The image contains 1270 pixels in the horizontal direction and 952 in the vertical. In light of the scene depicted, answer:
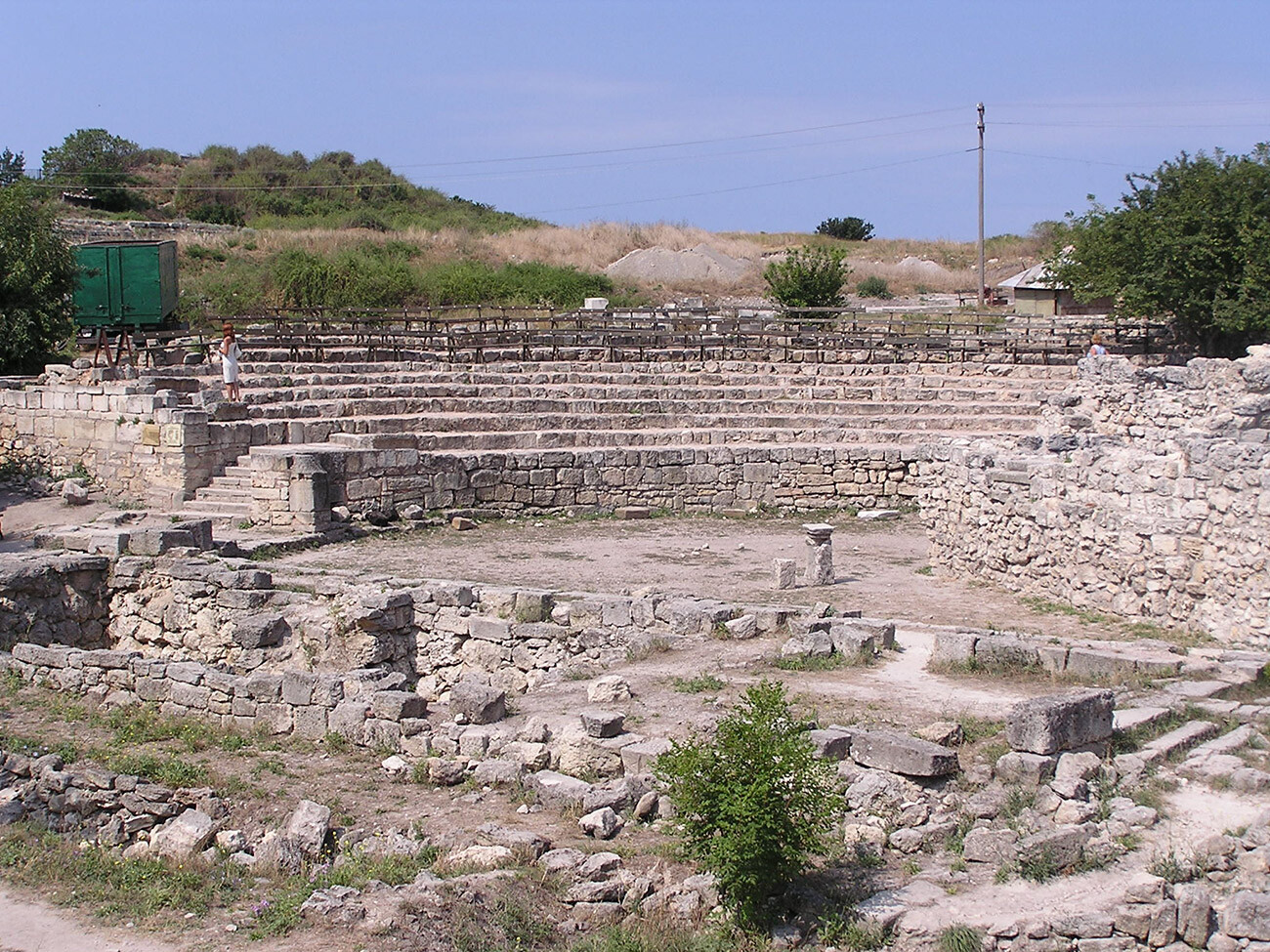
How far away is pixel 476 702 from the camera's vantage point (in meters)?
9.33

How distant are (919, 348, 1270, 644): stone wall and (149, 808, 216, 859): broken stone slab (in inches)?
314

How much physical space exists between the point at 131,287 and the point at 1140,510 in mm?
18979

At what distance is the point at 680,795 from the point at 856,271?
42415mm

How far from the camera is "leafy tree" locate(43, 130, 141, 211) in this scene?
166 feet

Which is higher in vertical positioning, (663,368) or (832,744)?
(663,368)

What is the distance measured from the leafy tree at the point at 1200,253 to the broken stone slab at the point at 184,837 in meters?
23.5

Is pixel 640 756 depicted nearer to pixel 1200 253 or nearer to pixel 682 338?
pixel 682 338

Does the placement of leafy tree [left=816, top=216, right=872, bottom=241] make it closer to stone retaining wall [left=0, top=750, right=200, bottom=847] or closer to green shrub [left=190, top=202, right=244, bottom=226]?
green shrub [left=190, top=202, right=244, bottom=226]

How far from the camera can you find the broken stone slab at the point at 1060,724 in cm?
767

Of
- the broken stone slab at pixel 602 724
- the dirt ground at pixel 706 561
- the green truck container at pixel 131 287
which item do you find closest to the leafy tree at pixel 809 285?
the dirt ground at pixel 706 561

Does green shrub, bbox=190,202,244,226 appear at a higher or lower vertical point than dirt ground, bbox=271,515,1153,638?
higher

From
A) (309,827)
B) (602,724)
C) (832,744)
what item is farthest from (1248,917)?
(309,827)

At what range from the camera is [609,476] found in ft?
67.3

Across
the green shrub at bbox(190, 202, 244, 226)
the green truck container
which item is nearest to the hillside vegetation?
the green shrub at bbox(190, 202, 244, 226)
